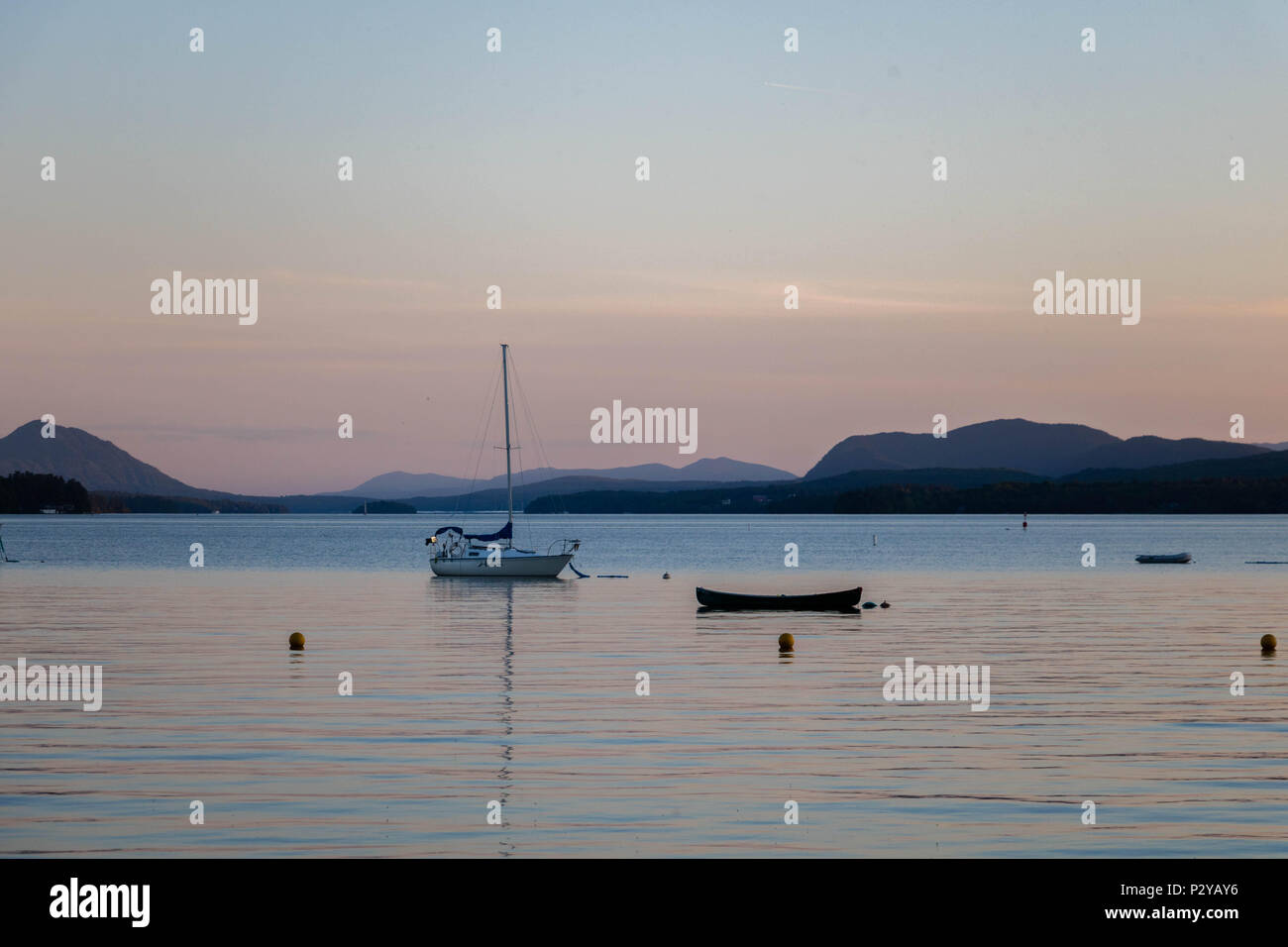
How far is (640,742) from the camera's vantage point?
2458 centimetres

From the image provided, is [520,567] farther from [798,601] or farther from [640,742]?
[640,742]

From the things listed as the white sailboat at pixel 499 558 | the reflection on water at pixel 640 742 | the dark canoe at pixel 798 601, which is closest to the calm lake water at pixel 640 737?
the reflection on water at pixel 640 742

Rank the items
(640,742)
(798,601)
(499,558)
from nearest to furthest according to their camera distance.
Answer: (640,742) < (798,601) < (499,558)

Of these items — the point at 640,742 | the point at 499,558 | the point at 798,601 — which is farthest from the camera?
the point at 499,558

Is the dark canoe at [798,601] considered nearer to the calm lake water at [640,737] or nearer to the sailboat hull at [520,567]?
the calm lake water at [640,737]

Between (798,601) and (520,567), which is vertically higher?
(520,567)

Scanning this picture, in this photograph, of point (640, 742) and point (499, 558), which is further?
point (499, 558)

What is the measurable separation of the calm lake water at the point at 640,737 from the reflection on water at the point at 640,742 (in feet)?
0.30

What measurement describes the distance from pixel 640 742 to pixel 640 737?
1.95 feet

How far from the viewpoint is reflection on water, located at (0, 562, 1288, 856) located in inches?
682

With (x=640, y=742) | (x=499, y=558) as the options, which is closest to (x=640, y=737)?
(x=640, y=742)

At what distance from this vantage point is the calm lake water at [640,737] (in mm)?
17344
